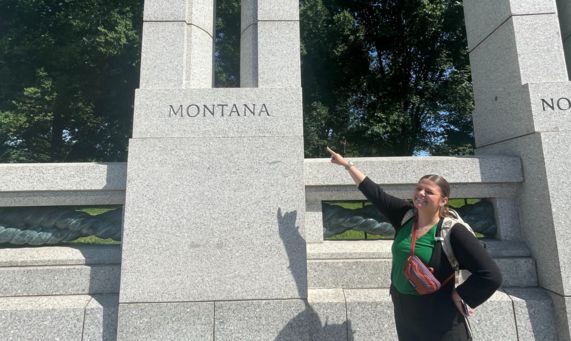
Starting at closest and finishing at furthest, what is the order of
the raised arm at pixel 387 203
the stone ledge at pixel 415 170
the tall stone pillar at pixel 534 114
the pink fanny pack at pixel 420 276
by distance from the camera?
the pink fanny pack at pixel 420 276, the raised arm at pixel 387 203, the tall stone pillar at pixel 534 114, the stone ledge at pixel 415 170

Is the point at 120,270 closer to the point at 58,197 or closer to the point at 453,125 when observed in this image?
the point at 58,197

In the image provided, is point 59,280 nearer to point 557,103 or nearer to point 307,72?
point 557,103

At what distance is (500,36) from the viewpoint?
14.5ft

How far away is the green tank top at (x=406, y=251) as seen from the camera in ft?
7.52

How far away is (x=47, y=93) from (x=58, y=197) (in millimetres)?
14884

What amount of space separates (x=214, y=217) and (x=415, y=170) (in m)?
2.45

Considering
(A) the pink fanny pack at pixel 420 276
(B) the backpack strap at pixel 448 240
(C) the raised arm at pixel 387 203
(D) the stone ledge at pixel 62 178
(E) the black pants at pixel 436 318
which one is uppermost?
(D) the stone ledge at pixel 62 178

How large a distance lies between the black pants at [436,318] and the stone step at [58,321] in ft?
9.84

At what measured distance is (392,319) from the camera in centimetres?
350

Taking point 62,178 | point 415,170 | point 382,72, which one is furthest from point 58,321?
point 382,72

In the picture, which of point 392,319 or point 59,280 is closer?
point 392,319

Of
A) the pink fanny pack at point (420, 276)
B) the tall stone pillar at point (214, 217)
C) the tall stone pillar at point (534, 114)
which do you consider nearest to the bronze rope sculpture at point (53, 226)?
the tall stone pillar at point (214, 217)

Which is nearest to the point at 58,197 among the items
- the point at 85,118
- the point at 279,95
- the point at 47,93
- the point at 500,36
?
the point at 279,95

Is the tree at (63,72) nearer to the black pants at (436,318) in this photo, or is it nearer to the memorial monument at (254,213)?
the memorial monument at (254,213)
